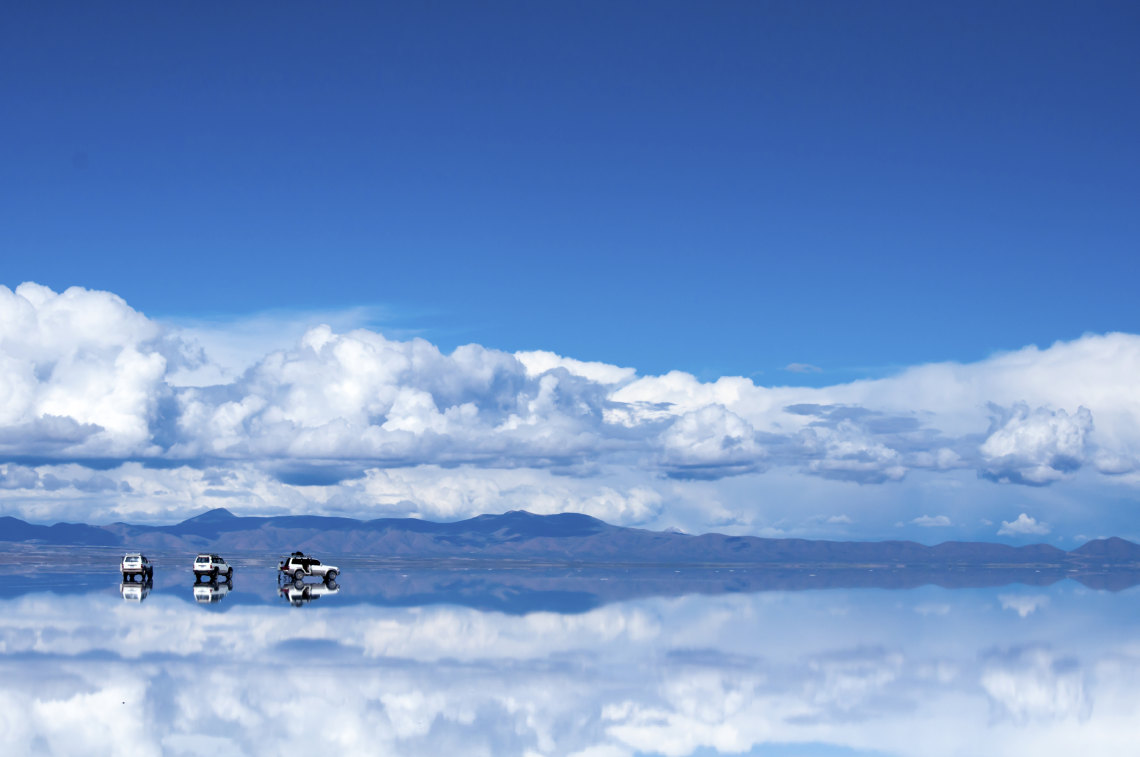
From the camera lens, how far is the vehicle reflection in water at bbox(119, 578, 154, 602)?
5892 cm

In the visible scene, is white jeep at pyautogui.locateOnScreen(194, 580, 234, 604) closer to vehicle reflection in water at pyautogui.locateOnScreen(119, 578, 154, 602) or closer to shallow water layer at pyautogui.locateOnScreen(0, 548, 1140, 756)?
vehicle reflection in water at pyautogui.locateOnScreen(119, 578, 154, 602)

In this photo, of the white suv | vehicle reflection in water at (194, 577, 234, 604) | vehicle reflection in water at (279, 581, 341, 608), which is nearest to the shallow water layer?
vehicle reflection in water at (279, 581, 341, 608)

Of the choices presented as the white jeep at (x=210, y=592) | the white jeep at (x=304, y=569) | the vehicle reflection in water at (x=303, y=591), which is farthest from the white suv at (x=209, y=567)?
the vehicle reflection in water at (x=303, y=591)

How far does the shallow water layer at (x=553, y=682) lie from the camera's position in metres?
21.5

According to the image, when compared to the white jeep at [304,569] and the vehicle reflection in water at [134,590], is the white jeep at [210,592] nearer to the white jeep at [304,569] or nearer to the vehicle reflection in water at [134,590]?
the vehicle reflection in water at [134,590]

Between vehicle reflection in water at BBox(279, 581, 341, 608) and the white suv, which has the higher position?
the white suv

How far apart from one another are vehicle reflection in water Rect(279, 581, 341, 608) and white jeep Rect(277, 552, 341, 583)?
59cm

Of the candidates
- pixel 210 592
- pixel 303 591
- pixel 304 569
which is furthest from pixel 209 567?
pixel 303 591

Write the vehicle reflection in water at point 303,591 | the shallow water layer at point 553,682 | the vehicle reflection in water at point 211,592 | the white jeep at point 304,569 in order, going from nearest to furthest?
1. the shallow water layer at point 553,682
2. the vehicle reflection in water at point 303,591
3. the vehicle reflection in water at point 211,592
4. the white jeep at point 304,569

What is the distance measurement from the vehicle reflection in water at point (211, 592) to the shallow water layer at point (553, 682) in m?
6.60

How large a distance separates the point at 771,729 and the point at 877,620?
92.6 ft

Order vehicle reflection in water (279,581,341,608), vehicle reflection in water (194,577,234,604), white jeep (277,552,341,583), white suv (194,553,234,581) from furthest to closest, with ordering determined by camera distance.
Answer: white jeep (277,552,341,583) < white suv (194,553,234,581) < vehicle reflection in water (194,577,234,604) < vehicle reflection in water (279,581,341,608)

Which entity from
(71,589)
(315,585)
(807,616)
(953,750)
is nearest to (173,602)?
(71,589)

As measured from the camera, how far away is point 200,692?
25.4 m
